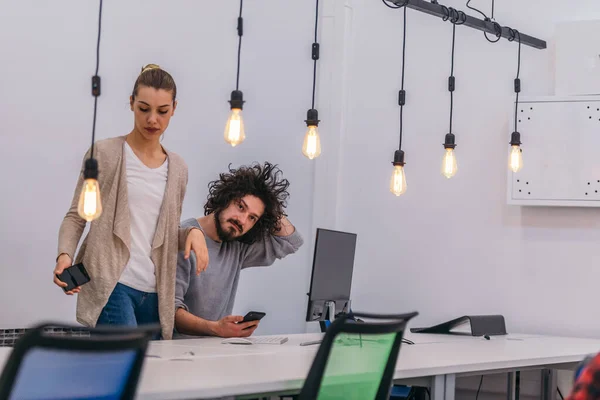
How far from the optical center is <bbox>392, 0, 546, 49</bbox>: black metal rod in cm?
350

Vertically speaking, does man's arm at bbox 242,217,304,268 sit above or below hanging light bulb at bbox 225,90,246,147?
below

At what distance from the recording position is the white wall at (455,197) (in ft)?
13.8

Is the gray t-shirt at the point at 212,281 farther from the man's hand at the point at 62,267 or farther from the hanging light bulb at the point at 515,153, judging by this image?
the hanging light bulb at the point at 515,153

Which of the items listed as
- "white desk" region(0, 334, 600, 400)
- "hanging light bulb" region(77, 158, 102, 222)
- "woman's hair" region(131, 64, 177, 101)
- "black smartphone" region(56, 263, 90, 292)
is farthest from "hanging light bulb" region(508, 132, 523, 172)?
"hanging light bulb" region(77, 158, 102, 222)

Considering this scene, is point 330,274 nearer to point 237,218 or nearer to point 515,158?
point 237,218

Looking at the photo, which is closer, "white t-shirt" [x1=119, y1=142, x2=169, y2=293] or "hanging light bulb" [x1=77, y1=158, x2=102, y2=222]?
"hanging light bulb" [x1=77, y1=158, x2=102, y2=222]

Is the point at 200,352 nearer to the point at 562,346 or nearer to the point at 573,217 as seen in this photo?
the point at 562,346

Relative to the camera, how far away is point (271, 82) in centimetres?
478

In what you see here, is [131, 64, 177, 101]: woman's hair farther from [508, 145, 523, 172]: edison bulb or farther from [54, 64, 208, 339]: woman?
[508, 145, 523, 172]: edison bulb

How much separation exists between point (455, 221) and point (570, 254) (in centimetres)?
65

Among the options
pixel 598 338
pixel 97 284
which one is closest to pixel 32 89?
pixel 97 284

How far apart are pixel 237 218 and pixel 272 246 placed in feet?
1.04

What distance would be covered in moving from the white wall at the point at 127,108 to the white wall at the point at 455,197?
36 centimetres

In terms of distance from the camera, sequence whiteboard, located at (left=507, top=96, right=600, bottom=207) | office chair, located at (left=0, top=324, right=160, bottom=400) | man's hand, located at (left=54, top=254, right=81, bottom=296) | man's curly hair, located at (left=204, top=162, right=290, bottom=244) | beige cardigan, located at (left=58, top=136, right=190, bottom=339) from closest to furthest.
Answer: office chair, located at (left=0, top=324, right=160, bottom=400)
man's hand, located at (left=54, top=254, right=81, bottom=296)
beige cardigan, located at (left=58, top=136, right=190, bottom=339)
man's curly hair, located at (left=204, top=162, right=290, bottom=244)
whiteboard, located at (left=507, top=96, right=600, bottom=207)
